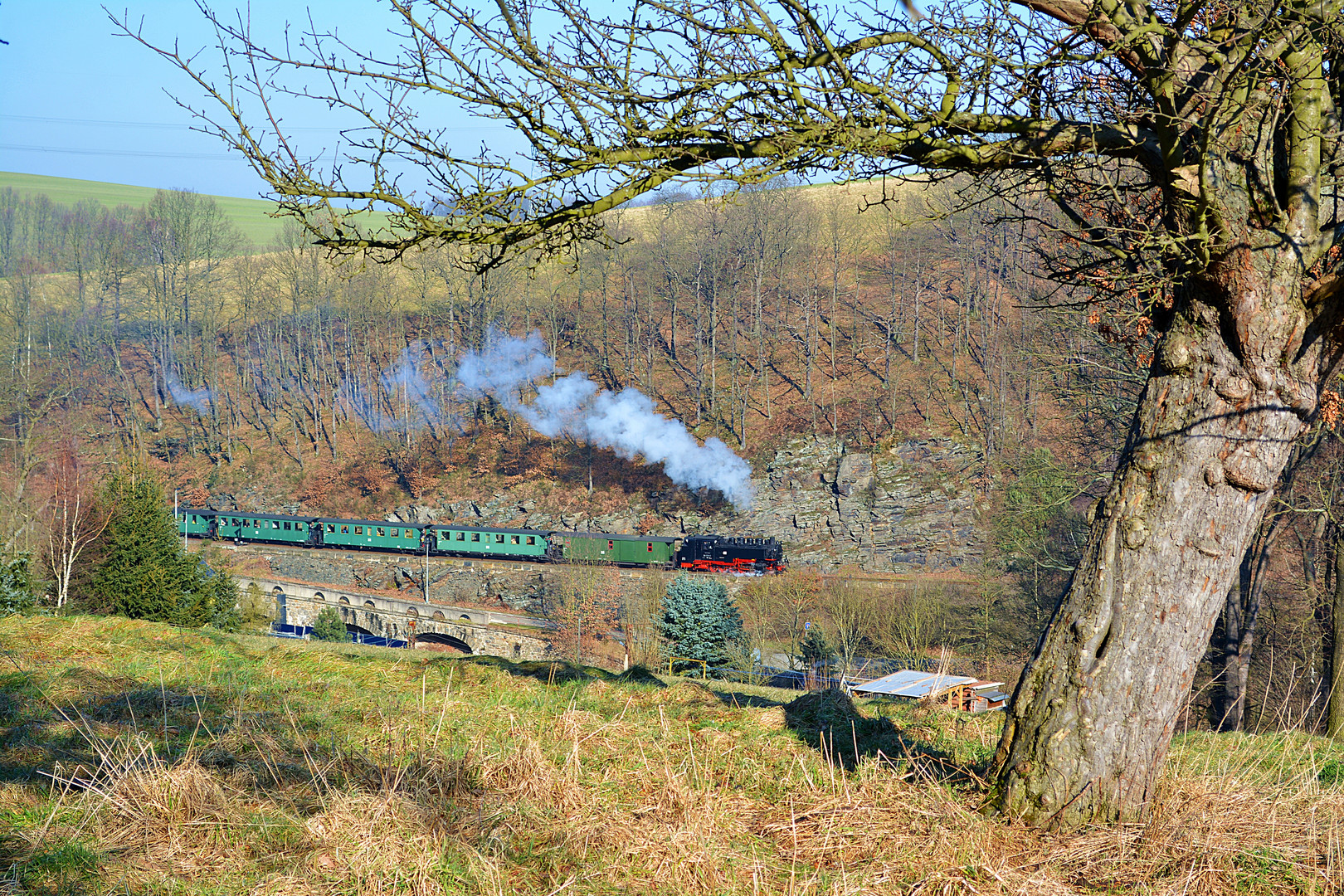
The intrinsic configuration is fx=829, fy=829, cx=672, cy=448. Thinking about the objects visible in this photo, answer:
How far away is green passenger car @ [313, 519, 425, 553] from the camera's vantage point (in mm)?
35875

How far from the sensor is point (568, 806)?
11.4 ft

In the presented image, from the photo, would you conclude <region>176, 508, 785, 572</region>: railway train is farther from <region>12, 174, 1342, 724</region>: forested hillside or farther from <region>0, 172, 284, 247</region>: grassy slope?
<region>0, 172, 284, 247</region>: grassy slope

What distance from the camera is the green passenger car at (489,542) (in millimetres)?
33688

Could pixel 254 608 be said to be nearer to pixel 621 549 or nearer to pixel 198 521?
pixel 621 549

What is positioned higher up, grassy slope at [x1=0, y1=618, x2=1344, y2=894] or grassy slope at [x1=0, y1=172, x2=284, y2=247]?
grassy slope at [x1=0, y1=172, x2=284, y2=247]

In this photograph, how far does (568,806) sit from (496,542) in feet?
104

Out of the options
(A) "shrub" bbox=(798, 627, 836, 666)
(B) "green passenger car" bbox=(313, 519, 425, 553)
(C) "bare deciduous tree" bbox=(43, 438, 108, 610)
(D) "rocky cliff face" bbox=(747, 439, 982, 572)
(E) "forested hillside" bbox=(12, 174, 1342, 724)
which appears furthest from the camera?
(E) "forested hillside" bbox=(12, 174, 1342, 724)

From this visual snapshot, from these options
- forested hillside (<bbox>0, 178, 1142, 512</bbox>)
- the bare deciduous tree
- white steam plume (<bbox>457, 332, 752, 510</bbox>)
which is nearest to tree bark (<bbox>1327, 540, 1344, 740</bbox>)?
the bare deciduous tree

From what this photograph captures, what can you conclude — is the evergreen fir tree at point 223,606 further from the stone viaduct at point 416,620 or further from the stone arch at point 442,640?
the stone arch at point 442,640

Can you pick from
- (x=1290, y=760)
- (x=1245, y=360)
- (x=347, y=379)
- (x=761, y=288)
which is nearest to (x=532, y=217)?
(x=1245, y=360)

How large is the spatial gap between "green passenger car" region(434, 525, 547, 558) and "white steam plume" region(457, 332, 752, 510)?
8513mm

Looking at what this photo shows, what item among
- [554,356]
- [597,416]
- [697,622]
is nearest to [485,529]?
[597,416]

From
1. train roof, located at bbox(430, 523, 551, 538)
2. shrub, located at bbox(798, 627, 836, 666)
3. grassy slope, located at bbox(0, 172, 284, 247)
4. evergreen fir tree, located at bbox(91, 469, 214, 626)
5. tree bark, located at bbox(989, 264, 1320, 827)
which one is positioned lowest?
shrub, located at bbox(798, 627, 836, 666)

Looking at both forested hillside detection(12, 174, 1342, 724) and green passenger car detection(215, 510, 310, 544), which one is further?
green passenger car detection(215, 510, 310, 544)
